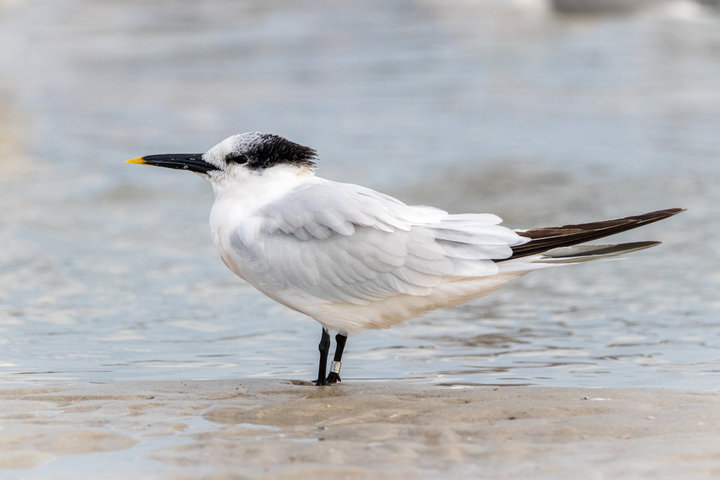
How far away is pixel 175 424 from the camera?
377 cm

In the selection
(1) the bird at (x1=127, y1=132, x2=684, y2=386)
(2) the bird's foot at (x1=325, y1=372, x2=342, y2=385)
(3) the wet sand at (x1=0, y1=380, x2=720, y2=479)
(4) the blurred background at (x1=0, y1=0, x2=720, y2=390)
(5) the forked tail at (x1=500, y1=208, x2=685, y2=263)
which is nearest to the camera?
(3) the wet sand at (x1=0, y1=380, x2=720, y2=479)

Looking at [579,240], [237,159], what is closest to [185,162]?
[237,159]

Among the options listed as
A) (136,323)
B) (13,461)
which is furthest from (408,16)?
(13,461)

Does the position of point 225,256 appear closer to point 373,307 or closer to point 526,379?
point 373,307

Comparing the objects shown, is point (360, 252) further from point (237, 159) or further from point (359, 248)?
point (237, 159)

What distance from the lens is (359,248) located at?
431cm

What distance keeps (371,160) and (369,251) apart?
6061mm

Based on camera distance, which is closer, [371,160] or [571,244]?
[571,244]

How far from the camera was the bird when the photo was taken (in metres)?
4.27

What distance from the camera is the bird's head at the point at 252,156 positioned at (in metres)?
4.54

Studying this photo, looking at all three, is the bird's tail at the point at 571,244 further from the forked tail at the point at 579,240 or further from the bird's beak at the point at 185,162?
the bird's beak at the point at 185,162

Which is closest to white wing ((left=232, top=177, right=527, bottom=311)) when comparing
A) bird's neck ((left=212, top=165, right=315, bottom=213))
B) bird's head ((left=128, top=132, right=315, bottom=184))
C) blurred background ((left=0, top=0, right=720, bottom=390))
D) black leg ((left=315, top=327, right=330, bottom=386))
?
bird's neck ((left=212, top=165, right=315, bottom=213))

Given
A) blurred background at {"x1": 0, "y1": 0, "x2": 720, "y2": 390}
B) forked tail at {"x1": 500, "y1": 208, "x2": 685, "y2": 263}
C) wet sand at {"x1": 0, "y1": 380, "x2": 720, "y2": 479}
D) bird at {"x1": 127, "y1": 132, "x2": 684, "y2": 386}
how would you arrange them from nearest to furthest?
wet sand at {"x1": 0, "y1": 380, "x2": 720, "y2": 479}
forked tail at {"x1": 500, "y1": 208, "x2": 685, "y2": 263}
bird at {"x1": 127, "y1": 132, "x2": 684, "y2": 386}
blurred background at {"x1": 0, "y1": 0, "x2": 720, "y2": 390}

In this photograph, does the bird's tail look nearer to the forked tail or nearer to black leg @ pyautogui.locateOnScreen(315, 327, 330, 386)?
the forked tail
